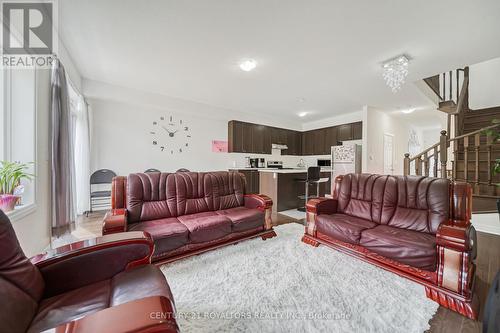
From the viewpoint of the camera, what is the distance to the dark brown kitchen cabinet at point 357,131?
5476mm

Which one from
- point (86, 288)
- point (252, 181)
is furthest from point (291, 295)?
point (252, 181)

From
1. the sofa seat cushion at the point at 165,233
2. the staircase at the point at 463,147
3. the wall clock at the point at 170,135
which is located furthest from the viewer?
the wall clock at the point at 170,135

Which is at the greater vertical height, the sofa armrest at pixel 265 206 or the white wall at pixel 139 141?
the white wall at pixel 139 141

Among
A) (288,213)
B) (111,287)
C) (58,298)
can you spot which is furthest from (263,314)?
(288,213)

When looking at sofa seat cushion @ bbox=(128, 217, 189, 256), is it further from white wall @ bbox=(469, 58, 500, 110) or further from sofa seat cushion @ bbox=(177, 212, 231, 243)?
white wall @ bbox=(469, 58, 500, 110)

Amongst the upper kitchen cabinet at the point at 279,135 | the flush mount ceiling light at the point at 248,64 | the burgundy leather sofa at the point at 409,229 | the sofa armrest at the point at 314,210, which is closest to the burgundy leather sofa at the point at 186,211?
the sofa armrest at the point at 314,210

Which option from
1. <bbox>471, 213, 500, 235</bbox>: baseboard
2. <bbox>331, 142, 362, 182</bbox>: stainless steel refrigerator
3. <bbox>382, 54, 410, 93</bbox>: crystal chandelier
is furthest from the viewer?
<bbox>331, 142, 362, 182</bbox>: stainless steel refrigerator

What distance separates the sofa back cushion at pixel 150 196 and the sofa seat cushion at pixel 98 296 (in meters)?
1.19

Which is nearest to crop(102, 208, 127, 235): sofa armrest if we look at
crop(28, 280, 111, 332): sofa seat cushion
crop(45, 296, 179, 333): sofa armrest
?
crop(28, 280, 111, 332): sofa seat cushion

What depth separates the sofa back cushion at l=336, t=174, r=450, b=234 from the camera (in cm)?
202

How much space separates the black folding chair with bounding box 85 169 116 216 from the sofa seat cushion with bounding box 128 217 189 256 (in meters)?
2.59

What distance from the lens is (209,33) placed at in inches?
90.5

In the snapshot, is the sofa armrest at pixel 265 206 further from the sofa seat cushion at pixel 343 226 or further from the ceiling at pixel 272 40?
the ceiling at pixel 272 40

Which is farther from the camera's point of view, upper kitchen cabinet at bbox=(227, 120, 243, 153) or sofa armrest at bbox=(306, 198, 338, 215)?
upper kitchen cabinet at bbox=(227, 120, 243, 153)
